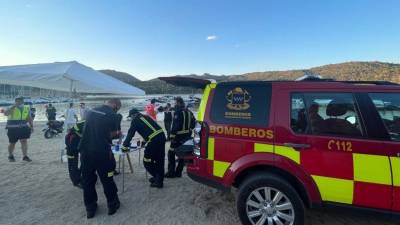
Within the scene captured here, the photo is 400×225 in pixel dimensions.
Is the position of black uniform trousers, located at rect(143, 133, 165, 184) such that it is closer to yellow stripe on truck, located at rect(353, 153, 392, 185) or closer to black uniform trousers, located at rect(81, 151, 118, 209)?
black uniform trousers, located at rect(81, 151, 118, 209)

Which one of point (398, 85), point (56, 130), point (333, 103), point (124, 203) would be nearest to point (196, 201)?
point (124, 203)

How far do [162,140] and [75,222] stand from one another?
6.32ft

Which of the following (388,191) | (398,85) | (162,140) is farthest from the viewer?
(162,140)

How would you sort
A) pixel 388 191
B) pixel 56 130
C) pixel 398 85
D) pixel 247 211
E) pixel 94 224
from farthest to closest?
pixel 56 130
pixel 94 224
pixel 247 211
pixel 398 85
pixel 388 191

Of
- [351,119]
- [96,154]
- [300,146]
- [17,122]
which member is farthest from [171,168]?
[17,122]

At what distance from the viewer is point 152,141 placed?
4.89m

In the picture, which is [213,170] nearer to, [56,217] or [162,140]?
[162,140]

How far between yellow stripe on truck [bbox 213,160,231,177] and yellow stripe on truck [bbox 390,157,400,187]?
65.2 inches

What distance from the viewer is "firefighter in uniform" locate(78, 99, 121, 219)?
373 centimetres

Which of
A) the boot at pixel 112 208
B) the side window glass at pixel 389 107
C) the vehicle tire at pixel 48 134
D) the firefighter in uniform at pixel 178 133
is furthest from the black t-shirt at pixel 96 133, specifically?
the vehicle tire at pixel 48 134

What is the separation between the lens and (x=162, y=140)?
4.96 meters

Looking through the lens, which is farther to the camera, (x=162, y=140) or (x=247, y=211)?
(x=162, y=140)

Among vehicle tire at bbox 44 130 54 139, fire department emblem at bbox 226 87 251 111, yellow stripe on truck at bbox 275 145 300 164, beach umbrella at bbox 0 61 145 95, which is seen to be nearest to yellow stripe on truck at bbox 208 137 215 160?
fire department emblem at bbox 226 87 251 111

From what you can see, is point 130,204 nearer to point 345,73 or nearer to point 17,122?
point 17,122
